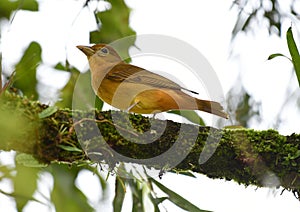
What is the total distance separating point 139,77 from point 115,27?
802 millimetres

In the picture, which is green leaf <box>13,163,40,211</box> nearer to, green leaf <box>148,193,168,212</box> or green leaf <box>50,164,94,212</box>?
green leaf <box>50,164,94,212</box>

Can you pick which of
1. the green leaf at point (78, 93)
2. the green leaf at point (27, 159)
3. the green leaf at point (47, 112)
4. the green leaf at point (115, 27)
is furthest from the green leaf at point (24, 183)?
the green leaf at point (115, 27)

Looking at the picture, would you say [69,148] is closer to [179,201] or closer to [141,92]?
[141,92]

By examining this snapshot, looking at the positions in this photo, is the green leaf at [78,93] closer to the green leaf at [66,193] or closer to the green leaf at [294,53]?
the green leaf at [66,193]

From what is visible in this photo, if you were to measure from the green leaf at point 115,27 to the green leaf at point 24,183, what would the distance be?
894 mm

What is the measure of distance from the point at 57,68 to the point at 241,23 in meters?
1.07

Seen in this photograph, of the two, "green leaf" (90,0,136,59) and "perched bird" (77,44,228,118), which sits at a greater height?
"green leaf" (90,0,136,59)

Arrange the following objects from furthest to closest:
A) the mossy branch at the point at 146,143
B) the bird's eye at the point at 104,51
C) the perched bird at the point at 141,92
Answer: the bird's eye at the point at 104,51 → the perched bird at the point at 141,92 → the mossy branch at the point at 146,143

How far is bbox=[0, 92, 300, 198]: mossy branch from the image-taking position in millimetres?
1680

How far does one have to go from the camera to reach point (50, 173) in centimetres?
251

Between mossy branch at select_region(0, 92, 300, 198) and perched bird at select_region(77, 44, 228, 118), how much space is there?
26 centimetres

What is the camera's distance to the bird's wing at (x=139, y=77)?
2373mm

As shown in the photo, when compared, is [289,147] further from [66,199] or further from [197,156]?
[66,199]

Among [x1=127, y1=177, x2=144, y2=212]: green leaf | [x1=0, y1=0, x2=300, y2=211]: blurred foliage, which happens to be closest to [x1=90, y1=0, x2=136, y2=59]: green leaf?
[x1=0, y1=0, x2=300, y2=211]: blurred foliage
